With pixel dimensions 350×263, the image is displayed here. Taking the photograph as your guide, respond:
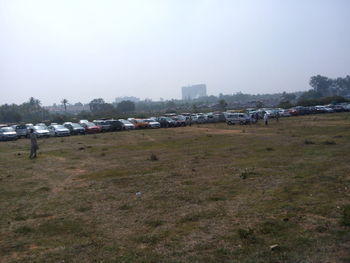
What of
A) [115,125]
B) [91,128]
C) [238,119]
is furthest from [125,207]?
[238,119]

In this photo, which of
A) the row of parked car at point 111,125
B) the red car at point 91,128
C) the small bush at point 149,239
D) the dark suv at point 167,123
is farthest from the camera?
the dark suv at point 167,123

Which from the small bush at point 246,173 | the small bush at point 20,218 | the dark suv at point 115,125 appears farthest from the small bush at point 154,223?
the dark suv at point 115,125

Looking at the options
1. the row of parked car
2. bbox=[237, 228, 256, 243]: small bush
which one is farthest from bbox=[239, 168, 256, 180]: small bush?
the row of parked car

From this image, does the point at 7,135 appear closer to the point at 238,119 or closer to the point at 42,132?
the point at 42,132

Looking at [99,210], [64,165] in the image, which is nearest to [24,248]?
[99,210]

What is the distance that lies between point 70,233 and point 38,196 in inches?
159

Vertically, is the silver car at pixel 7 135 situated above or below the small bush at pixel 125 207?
above

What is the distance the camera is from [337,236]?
6.74m

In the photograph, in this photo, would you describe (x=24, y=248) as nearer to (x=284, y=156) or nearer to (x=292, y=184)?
(x=292, y=184)

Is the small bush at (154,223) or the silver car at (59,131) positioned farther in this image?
the silver car at (59,131)

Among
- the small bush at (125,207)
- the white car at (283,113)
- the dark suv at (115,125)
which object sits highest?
the dark suv at (115,125)

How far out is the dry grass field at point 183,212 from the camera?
21.3ft

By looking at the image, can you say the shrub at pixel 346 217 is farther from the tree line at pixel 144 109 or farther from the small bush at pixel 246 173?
Result: the tree line at pixel 144 109

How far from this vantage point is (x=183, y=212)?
29.0 ft
